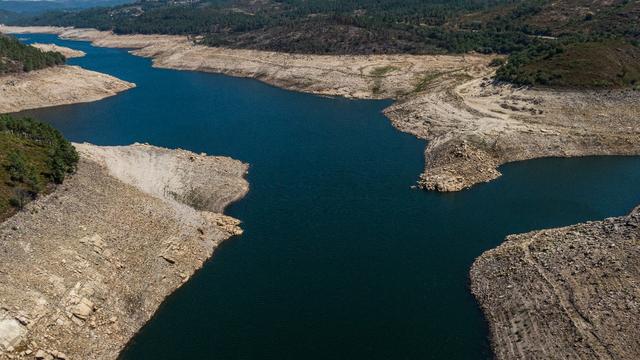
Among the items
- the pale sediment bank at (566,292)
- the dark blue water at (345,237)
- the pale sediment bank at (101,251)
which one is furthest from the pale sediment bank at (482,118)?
the pale sediment bank at (101,251)

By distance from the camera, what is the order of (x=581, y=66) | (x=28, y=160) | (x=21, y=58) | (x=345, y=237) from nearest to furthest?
(x=345, y=237)
(x=28, y=160)
(x=581, y=66)
(x=21, y=58)

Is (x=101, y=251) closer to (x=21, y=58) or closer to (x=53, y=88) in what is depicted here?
(x=53, y=88)

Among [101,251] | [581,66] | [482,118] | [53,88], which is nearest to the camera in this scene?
[101,251]

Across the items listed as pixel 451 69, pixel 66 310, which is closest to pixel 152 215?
pixel 66 310

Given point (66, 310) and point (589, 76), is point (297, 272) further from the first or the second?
point (589, 76)

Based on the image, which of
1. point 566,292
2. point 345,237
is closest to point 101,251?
point 345,237

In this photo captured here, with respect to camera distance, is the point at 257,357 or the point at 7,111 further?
the point at 7,111
